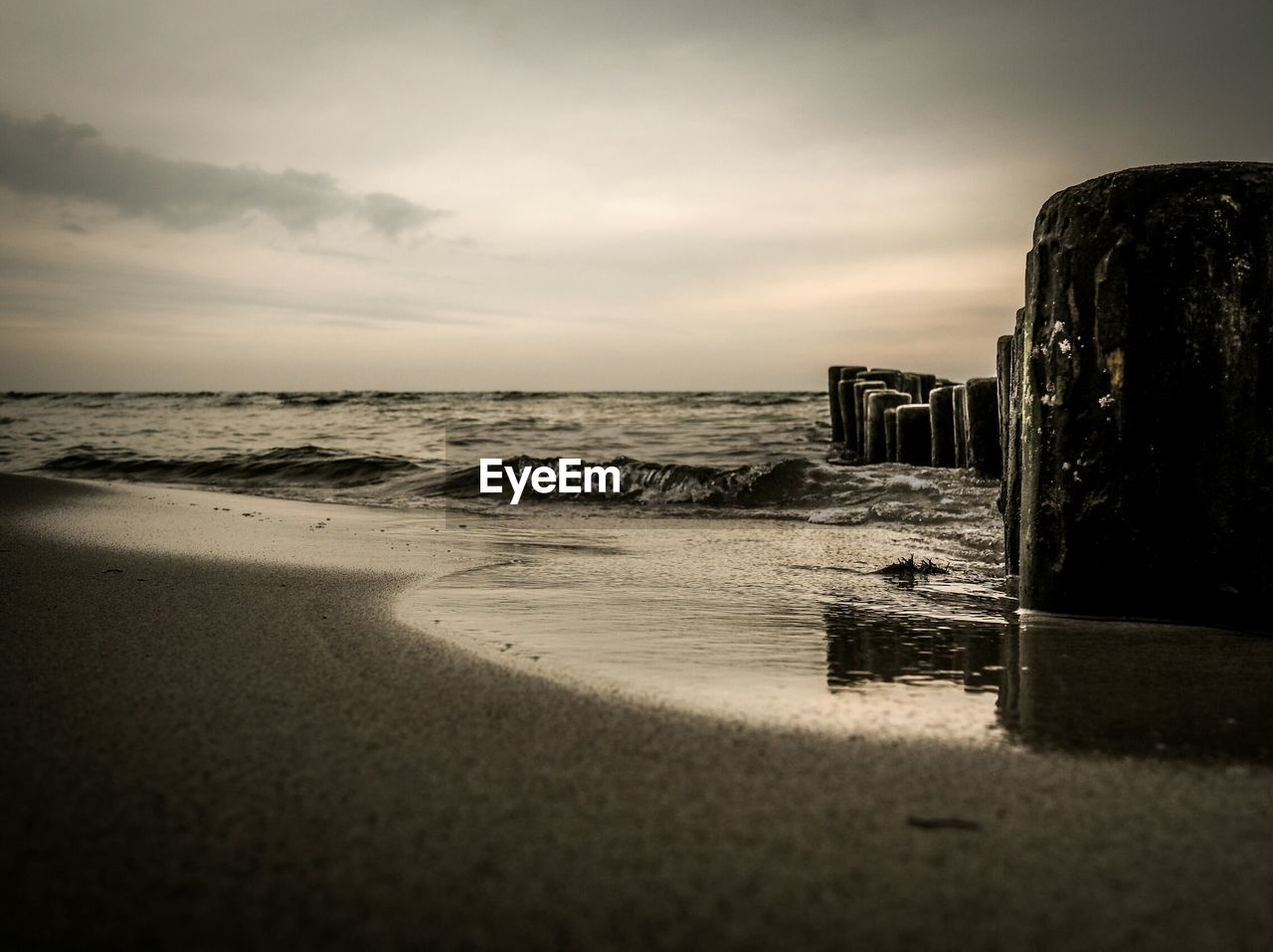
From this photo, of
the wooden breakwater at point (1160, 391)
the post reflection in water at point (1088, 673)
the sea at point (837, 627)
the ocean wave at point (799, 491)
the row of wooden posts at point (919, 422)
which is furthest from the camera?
the row of wooden posts at point (919, 422)

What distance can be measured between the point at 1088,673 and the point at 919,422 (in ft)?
25.3

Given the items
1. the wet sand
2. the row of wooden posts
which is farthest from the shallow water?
the row of wooden posts

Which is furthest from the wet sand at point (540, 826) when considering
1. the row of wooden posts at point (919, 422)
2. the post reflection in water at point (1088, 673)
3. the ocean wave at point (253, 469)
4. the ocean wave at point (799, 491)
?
the ocean wave at point (253, 469)

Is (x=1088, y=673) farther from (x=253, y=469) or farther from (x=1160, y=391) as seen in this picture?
(x=253, y=469)

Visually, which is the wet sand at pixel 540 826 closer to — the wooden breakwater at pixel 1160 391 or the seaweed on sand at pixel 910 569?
the wooden breakwater at pixel 1160 391

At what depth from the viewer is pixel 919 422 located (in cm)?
940

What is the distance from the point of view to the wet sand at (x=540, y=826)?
36.5 inches

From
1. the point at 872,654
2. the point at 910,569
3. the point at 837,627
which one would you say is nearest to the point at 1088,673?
the point at 872,654

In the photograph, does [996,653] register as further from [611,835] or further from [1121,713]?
[611,835]

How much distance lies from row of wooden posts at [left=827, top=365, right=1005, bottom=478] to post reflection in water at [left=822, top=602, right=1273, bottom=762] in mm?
2378

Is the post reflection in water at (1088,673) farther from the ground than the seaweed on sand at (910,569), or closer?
farther from the ground

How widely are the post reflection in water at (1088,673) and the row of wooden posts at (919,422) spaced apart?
2.38m

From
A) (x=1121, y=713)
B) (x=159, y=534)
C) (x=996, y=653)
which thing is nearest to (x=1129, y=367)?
(x=996, y=653)

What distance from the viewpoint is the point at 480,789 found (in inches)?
49.3
